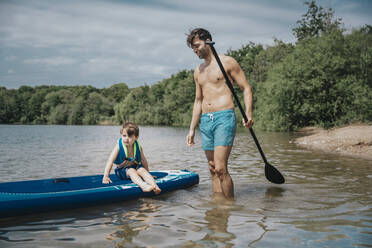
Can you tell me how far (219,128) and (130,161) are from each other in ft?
5.78

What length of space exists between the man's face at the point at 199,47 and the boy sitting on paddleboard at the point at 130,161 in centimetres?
155

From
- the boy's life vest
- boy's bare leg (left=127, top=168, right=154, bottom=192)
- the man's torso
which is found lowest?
boy's bare leg (left=127, top=168, right=154, bottom=192)

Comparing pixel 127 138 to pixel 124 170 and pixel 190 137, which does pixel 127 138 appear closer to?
pixel 124 170

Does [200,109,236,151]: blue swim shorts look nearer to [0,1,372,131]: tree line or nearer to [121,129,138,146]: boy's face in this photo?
[121,129,138,146]: boy's face

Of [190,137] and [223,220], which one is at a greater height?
[190,137]

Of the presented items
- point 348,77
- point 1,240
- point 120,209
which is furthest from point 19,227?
point 348,77

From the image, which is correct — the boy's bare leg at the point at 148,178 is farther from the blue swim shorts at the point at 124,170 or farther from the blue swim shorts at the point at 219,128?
the blue swim shorts at the point at 219,128

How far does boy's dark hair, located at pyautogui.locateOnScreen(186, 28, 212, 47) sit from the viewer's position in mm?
4719

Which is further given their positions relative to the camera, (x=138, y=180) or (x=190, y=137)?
(x=138, y=180)

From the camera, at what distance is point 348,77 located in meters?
25.8

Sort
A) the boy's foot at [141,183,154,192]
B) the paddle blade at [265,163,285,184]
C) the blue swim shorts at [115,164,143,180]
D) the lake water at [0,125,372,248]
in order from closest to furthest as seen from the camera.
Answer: the lake water at [0,125,372,248] < the boy's foot at [141,183,154,192] < the blue swim shorts at [115,164,143,180] < the paddle blade at [265,163,285,184]

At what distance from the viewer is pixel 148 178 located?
5.47 metres

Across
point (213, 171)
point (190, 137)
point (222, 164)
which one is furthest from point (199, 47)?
point (213, 171)

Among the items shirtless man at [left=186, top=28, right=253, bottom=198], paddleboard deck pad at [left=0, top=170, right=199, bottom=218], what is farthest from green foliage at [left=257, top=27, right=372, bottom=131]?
shirtless man at [left=186, top=28, right=253, bottom=198]
